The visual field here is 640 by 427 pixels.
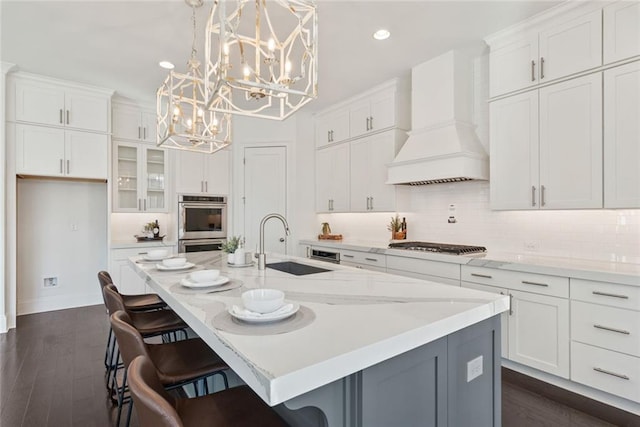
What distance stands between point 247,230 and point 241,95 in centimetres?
203

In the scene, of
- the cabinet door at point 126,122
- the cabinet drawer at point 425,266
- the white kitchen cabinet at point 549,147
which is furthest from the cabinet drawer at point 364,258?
the cabinet door at point 126,122

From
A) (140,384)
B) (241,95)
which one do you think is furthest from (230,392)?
(241,95)

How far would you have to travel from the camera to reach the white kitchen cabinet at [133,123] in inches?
186

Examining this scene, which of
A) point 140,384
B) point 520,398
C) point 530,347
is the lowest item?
point 520,398

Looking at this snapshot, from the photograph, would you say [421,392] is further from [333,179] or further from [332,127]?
[332,127]

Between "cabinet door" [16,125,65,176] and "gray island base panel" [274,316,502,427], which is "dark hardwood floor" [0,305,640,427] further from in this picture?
"cabinet door" [16,125,65,176]

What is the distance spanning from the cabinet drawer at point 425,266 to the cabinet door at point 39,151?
413cm

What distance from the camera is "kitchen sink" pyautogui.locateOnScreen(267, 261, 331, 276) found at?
2.31 meters

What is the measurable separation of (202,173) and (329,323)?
4.59 meters

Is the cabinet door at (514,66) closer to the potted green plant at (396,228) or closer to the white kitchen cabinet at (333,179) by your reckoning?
the potted green plant at (396,228)

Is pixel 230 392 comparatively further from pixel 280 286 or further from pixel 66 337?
pixel 66 337

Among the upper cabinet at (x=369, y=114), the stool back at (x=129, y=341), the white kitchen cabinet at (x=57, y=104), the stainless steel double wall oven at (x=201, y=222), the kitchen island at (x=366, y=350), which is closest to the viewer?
the kitchen island at (x=366, y=350)

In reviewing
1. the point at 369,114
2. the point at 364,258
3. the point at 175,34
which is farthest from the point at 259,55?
the point at 369,114

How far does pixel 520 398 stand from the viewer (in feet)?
7.94
